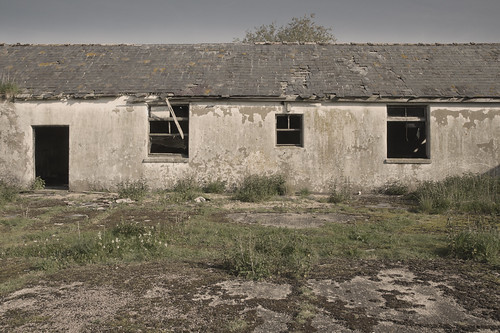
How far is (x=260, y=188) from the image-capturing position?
12500 mm

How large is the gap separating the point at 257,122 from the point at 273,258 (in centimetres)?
820

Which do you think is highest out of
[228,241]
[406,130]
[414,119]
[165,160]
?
[414,119]

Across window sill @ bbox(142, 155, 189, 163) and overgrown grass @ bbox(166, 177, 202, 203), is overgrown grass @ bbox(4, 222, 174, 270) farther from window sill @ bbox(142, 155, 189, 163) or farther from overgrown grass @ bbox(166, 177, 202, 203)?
window sill @ bbox(142, 155, 189, 163)

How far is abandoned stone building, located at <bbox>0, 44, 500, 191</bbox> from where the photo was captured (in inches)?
528

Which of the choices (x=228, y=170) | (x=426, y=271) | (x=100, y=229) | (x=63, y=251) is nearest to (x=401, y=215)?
(x=426, y=271)

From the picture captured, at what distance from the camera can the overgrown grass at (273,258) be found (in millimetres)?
5324

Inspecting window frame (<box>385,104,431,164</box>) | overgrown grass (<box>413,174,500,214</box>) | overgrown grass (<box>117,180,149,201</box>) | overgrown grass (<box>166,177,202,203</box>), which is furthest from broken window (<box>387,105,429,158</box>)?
overgrown grass (<box>117,180,149,201</box>)

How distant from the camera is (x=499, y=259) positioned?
588 centimetres

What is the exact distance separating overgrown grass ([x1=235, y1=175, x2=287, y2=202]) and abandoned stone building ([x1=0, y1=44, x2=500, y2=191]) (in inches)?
14.9

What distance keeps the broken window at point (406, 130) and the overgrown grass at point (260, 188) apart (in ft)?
13.4

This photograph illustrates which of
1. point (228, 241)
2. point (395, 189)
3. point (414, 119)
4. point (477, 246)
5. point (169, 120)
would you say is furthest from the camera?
point (169, 120)

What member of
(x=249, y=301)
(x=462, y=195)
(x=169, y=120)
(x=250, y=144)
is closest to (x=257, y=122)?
(x=250, y=144)

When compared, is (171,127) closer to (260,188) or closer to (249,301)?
(260,188)

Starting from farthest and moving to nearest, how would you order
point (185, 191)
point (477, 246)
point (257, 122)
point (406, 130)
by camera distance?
point (406, 130), point (257, 122), point (185, 191), point (477, 246)
